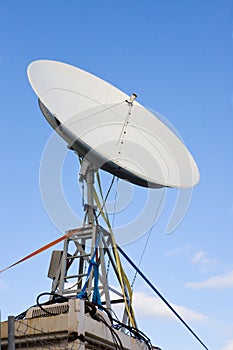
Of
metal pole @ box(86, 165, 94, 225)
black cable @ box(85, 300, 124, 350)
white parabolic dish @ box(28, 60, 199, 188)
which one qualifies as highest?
white parabolic dish @ box(28, 60, 199, 188)

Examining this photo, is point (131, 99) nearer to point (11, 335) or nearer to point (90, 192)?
point (90, 192)

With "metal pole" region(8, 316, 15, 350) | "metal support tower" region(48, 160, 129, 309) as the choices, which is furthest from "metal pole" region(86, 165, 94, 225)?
"metal pole" region(8, 316, 15, 350)

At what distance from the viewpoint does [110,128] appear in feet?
61.6

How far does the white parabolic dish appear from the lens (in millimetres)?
17000

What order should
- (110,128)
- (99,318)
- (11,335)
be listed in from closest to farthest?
(11,335) → (99,318) → (110,128)

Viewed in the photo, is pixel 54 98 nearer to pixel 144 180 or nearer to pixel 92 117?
pixel 92 117

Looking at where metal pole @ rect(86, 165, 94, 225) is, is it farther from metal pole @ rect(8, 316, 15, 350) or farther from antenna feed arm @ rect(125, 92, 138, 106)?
metal pole @ rect(8, 316, 15, 350)

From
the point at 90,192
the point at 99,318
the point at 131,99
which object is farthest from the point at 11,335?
the point at 131,99

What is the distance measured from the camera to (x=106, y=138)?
18.0 meters

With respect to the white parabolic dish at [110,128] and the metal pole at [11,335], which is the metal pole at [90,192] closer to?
the white parabolic dish at [110,128]

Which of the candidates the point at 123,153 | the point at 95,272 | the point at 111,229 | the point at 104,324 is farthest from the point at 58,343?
the point at 123,153

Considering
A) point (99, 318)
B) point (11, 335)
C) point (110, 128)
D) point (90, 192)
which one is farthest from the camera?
point (110, 128)

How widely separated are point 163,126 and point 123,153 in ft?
10.3

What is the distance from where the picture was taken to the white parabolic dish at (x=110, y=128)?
17.0m
